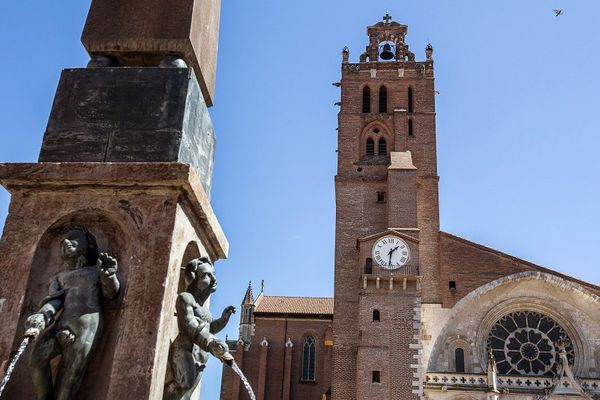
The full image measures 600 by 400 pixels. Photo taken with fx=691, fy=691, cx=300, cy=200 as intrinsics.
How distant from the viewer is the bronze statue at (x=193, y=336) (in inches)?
155

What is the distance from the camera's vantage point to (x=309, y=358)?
167 feet

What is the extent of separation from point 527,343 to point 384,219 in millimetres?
8940

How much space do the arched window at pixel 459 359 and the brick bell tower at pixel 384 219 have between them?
96.9 inches

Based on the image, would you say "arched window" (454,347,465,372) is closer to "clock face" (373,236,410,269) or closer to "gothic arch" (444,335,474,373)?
"gothic arch" (444,335,474,373)

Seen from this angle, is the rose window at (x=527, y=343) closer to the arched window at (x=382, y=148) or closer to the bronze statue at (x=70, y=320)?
the arched window at (x=382, y=148)

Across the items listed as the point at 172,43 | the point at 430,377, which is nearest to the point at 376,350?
the point at 430,377

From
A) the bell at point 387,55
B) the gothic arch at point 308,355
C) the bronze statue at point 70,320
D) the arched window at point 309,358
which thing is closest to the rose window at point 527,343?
the bell at point 387,55

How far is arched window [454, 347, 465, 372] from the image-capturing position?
31609mm

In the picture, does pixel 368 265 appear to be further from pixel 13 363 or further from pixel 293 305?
pixel 13 363

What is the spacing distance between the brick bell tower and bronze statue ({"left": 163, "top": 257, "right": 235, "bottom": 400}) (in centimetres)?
2694

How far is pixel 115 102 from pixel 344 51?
124ft

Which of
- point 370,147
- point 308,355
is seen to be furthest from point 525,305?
point 308,355

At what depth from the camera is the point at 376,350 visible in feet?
101

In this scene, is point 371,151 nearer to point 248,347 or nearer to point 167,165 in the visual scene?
point 248,347
